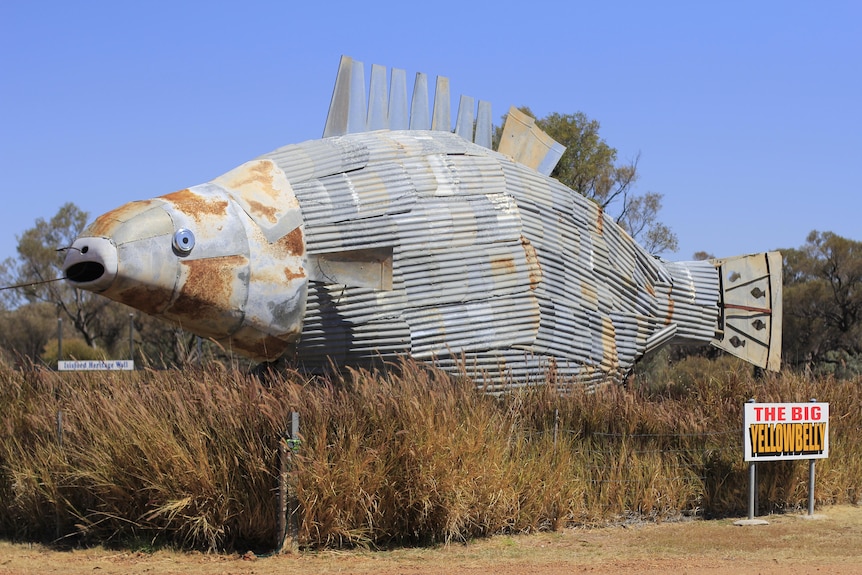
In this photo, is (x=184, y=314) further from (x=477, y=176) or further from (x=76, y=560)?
(x=477, y=176)

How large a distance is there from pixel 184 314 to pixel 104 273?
90 cm

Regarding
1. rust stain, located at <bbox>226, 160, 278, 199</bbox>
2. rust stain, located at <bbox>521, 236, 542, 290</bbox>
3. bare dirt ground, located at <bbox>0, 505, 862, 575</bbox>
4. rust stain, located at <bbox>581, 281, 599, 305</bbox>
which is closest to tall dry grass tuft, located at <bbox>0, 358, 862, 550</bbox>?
bare dirt ground, located at <bbox>0, 505, 862, 575</bbox>

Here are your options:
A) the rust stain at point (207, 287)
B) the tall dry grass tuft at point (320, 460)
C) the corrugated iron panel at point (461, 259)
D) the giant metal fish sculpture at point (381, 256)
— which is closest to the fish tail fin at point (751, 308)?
the giant metal fish sculpture at point (381, 256)

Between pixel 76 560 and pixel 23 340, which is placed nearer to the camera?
pixel 76 560

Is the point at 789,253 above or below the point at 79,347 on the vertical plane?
above

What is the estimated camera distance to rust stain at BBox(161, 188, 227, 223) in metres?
9.77

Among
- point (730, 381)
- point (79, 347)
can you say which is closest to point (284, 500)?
point (730, 381)

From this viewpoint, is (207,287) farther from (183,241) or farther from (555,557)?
(555,557)

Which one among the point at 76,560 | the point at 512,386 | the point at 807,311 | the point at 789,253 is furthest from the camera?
the point at 789,253

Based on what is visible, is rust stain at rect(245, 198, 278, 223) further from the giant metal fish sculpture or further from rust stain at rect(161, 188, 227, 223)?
rust stain at rect(161, 188, 227, 223)

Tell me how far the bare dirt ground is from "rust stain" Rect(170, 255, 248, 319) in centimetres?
222

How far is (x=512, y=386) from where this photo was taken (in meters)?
10.5

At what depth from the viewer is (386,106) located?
460 inches

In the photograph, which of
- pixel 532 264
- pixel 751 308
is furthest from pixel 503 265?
pixel 751 308
